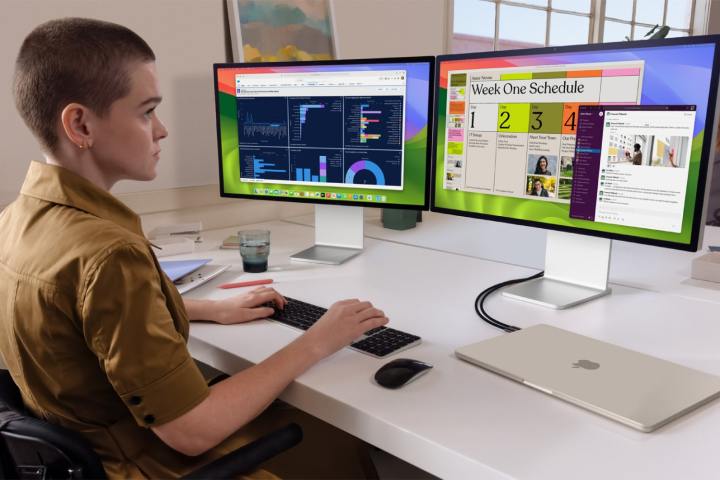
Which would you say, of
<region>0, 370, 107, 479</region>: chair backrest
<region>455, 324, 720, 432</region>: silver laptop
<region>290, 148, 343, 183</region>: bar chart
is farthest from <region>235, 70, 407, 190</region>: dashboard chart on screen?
<region>0, 370, 107, 479</region>: chair backrest

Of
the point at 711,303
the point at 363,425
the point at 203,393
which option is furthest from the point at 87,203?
the point at 711,303

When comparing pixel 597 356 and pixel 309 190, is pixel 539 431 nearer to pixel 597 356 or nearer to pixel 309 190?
pixel 597 356

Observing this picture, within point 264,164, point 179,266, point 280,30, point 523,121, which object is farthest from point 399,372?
point 280,30

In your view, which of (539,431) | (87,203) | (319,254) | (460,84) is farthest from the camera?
(319,254)

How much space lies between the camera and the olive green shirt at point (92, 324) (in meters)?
0.74

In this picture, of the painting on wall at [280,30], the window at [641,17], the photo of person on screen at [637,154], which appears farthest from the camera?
the window at [641,17]

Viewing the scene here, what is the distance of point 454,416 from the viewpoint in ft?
2.49

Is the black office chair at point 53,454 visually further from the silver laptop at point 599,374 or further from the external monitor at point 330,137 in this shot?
the external monitor at point 330,137

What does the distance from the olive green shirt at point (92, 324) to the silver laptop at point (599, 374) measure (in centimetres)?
44

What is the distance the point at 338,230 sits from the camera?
5.38 ft

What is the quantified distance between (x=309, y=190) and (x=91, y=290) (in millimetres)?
891

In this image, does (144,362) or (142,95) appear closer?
(144,362)

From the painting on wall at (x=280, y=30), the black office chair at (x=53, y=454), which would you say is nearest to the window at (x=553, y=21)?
the painting on wall at (x=280, y=30)

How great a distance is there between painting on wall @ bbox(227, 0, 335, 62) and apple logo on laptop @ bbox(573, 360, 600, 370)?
1435mm
